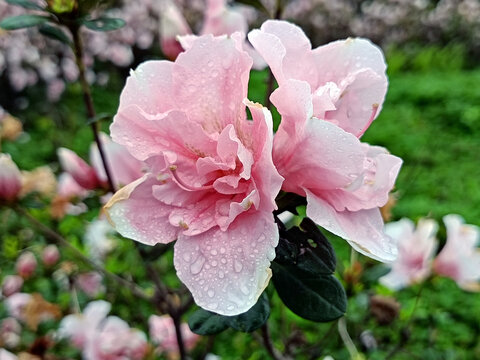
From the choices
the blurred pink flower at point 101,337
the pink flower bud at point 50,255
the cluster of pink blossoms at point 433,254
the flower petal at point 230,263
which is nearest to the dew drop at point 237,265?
the flower petal at point 230,263


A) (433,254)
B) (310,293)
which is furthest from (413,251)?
(310,293)

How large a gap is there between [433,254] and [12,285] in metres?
1.22

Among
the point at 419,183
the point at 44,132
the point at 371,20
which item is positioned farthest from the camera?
the point at 371,20

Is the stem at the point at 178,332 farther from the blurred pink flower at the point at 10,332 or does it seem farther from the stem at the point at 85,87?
the blurred pink flower at the point at 10,332

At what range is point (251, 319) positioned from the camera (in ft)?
2.37

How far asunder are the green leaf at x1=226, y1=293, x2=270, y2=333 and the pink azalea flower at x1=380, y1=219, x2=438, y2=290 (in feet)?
1.95

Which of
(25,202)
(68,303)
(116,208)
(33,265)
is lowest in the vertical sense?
(68,303)

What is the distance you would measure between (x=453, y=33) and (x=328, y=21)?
2100 millimetres

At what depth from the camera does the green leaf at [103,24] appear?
2.81 feet

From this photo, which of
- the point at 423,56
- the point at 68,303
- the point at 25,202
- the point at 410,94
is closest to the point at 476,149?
the point at 410,94

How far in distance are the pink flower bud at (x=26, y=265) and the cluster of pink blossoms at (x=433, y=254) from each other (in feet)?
3.33

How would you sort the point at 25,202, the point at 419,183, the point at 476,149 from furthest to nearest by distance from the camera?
the point at 476,149 → the point at 419,183 → the point at 25,202

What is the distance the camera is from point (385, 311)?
1400 millimetres

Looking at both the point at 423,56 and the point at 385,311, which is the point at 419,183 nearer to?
the point at 385,311
